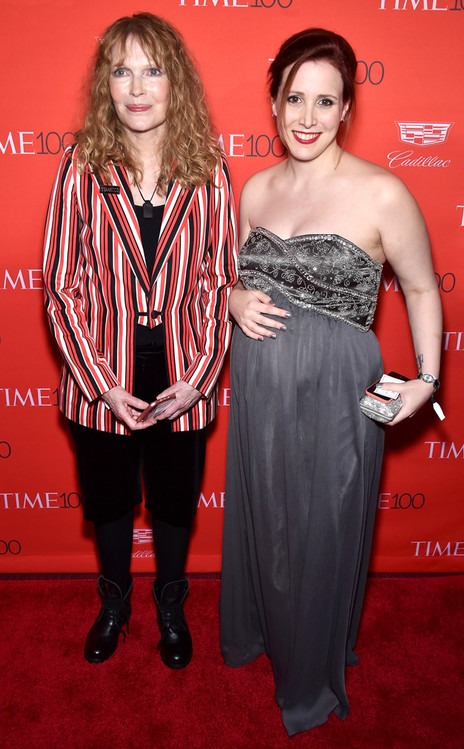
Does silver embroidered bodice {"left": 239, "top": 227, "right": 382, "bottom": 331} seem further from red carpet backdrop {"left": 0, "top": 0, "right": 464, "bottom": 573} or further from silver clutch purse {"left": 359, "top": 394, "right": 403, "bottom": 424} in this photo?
red carpet backdrop {"left": 0, "top": 0, "right": 464, "bottom": 573}

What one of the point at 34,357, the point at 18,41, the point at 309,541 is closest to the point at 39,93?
the point at 18,41

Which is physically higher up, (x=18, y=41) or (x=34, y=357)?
(x=18, y=41)

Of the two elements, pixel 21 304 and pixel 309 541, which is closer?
pixel 309 541

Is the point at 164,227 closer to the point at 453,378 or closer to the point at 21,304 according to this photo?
the point at 21,304

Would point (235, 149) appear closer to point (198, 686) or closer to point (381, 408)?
point (381, 408)

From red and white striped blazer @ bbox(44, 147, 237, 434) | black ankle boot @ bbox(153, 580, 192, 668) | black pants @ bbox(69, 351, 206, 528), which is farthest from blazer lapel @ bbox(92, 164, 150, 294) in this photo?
black ankle boot @ bbox(153, 580, 192, 668)

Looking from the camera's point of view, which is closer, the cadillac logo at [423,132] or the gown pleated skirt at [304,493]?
the gown pleated skirt at [304,493]

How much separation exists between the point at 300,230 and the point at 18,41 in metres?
1.15

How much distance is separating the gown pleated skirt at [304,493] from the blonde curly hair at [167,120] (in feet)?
1.53

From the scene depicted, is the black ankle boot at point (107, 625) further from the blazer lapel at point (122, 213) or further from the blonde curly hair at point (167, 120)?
the blonde curly hair at point (167, 120)

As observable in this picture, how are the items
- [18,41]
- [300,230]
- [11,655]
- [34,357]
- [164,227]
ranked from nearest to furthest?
[300,230] < [164,227] < [18,41] < [11,655] < [34,357]

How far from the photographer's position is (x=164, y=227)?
72.9 inches

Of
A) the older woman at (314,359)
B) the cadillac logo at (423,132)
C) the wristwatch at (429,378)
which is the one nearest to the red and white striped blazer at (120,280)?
the older woman at (314,359)

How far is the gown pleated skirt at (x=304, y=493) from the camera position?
1771 mm
